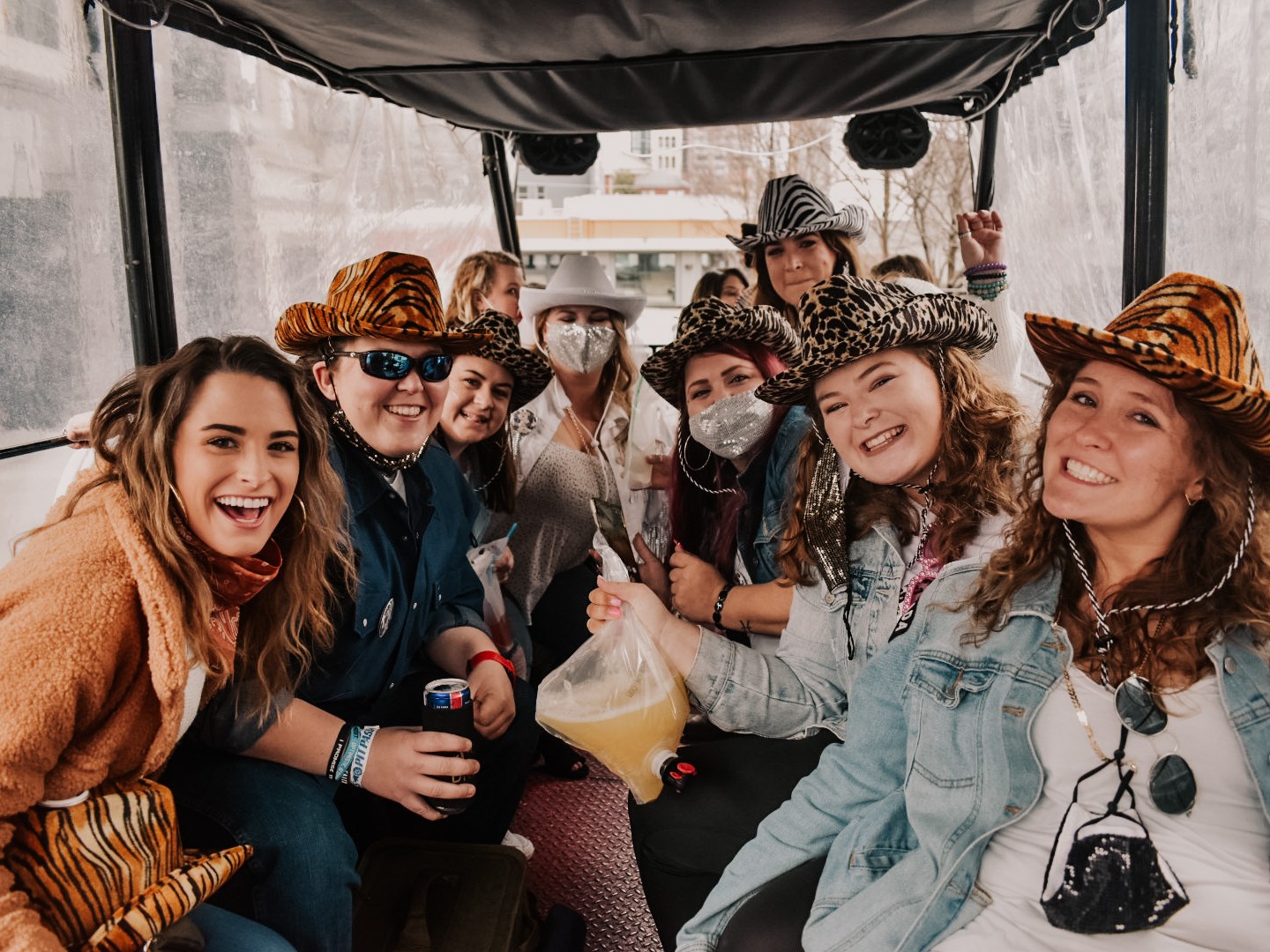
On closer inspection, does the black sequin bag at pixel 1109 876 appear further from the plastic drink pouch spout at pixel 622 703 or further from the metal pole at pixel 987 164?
the metal pole at pixel 987 164

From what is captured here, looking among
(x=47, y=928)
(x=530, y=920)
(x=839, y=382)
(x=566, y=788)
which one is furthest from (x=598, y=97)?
(x=47, y=928)

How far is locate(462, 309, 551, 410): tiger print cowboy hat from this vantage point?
2.98 m

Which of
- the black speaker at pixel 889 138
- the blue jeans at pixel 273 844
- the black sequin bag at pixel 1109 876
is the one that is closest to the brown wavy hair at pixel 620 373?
the black speaker at pixel 889 138

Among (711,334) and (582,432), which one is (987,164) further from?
(711,334)

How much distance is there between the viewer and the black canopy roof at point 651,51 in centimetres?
252

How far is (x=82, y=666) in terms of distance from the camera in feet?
4.59

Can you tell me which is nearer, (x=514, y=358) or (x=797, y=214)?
(x=514, y=358)

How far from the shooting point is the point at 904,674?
1670 millimetres

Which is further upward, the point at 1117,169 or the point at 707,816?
the point at 1117,169

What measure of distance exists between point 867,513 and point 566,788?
1673 millimetres

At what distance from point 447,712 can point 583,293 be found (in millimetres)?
2056

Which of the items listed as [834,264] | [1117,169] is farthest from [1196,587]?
[834,264]

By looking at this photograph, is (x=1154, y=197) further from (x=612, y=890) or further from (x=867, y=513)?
(x=612, y=890)

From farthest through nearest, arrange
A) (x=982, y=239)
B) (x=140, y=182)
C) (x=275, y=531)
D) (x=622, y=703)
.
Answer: (x=982, y=239) < (x=140, y=182) < (x=622, y=703) < (x=275, y=531)
